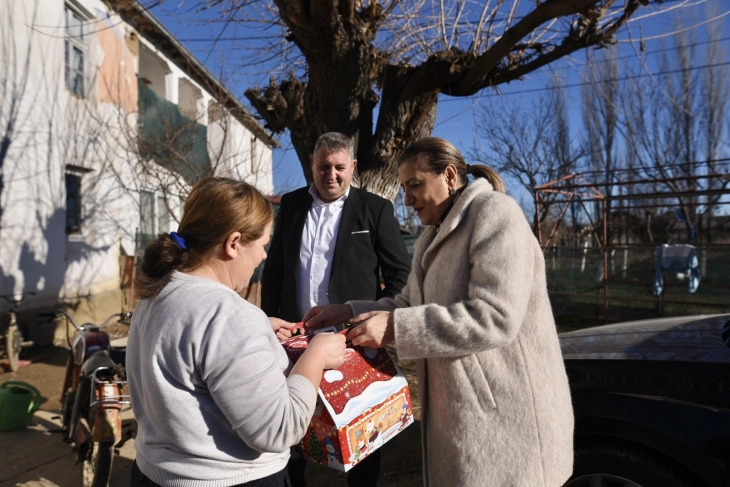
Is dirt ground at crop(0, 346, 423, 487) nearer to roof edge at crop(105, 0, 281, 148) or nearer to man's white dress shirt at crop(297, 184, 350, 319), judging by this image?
man's white dress shirt at crop(297, 184, 350, 319)

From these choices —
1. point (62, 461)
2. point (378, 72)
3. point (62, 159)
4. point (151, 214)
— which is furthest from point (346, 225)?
point (151, 214)

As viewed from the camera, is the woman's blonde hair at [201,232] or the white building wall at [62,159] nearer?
the woman's blonde hair at [201,232]

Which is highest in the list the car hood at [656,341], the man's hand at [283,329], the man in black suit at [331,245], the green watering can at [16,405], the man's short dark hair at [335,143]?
the man's short dark hair at [335,143]

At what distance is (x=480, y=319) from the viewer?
5.22 feet

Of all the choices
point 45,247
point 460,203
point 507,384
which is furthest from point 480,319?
point 45,247

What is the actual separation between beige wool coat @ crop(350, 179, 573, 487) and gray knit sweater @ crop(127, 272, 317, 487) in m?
0.48

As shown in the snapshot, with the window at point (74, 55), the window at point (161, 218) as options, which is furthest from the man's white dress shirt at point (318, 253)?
the window at point (161, 218)

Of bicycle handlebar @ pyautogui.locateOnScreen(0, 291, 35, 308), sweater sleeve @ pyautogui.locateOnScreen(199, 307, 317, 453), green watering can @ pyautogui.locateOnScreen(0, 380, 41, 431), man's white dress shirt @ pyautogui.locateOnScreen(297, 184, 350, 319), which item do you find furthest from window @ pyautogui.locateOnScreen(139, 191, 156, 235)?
sweater sleeve @ pyautogui.locateOnScreen(199, 307, 317, 453)

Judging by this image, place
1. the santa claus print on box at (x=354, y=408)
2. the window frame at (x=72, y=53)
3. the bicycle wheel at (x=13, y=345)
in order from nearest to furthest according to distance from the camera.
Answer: the santa claus print on box at (x=354, y=408) < the bicycle wheel at (x=13, y=345) < the window frame at (x=72, y=53)

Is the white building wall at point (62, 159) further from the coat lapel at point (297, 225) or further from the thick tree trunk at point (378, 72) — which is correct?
the coat lapel at point (297, 225)

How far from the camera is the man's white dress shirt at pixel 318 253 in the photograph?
9.96ft

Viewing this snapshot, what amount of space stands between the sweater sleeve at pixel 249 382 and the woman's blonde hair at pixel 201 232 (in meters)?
0.23

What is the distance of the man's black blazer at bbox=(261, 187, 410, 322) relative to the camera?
9.95 feet

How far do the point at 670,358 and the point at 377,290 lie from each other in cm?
154
